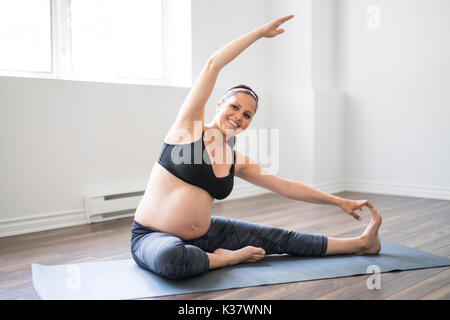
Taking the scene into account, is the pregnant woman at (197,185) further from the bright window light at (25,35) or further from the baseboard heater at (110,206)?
the bright window light at (25,35)

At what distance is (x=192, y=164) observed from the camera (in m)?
1.76

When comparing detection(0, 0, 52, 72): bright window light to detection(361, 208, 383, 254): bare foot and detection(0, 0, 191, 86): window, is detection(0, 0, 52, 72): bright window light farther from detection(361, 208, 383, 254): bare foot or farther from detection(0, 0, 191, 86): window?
detection(361, 208, 383, 254): bare foot

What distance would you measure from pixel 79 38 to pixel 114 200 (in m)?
1.32

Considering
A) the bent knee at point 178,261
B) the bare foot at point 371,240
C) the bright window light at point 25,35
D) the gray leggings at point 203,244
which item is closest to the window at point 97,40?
the bright window light at point 25,35

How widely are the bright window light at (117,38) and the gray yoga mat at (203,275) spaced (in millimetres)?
1945

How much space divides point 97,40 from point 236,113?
83.9 inches

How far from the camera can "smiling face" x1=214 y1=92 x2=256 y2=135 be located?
1.82m

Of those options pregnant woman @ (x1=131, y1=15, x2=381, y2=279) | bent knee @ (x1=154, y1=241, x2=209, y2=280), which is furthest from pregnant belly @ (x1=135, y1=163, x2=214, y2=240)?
bent knee @ (x1=154, y1=241, x2=209, y2=280)

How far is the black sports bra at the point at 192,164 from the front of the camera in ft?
5.77

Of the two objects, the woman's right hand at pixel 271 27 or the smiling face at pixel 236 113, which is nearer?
the woman's right hand at pixel 271 27
